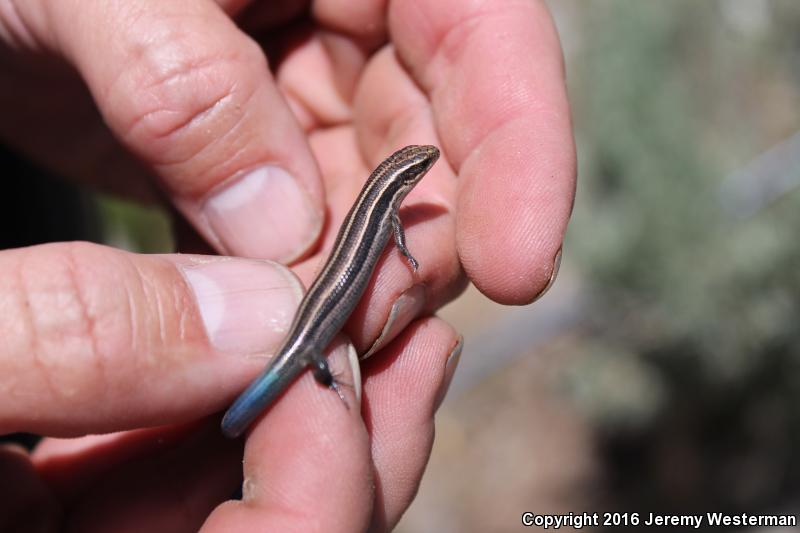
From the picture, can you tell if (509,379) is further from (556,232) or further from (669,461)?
(556,232)

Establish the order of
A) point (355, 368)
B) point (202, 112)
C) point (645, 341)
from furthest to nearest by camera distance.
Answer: point (645, 341)
point (202, 112)
point (355, 368)

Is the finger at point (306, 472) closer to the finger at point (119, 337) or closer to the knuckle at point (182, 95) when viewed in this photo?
the finger at point (119, 337)

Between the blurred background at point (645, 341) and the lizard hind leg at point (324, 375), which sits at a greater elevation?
the lizard hind leg at point (324, 375)

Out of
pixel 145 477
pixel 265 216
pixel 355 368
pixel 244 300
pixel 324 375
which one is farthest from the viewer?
pixel 265 216

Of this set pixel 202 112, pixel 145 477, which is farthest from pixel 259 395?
pixel 202 112

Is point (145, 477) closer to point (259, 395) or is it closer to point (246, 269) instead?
point (259, 395)

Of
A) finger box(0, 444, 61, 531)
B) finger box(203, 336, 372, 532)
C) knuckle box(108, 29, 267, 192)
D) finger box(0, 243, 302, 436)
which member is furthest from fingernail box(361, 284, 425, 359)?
finger box(0, 444, 61, 531)

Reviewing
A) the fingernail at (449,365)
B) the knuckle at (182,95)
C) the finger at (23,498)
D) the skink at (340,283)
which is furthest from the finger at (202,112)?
the finger at (23,498)

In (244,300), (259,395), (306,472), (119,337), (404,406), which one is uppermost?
(119,337)
